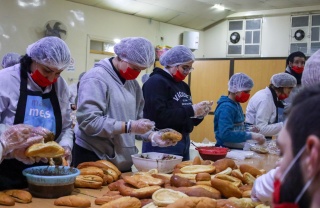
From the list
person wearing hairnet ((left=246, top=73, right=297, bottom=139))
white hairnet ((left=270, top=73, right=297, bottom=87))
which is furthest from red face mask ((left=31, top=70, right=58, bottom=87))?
white hairnet ((left=270, top=73, right=297, bottom=87))

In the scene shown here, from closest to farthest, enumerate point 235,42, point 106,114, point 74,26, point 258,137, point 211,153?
1. point 106,114
2. point 211,153
3. point 258,137
4. point 74,26
5. point 235,42

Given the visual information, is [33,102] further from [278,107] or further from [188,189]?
[278,107]

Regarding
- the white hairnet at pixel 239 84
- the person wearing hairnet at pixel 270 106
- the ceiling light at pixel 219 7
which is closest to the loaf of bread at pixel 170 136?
the white hairnet at pixel 239 84

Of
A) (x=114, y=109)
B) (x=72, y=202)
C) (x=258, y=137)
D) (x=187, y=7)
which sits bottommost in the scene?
(x=72, y=202)

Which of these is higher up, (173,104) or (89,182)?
(173,104)

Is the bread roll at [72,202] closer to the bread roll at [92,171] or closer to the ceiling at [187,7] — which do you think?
the bread roll at [92,171]

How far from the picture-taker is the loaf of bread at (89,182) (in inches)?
65.3

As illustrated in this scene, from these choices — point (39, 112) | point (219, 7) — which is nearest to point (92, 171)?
point (39, 112)

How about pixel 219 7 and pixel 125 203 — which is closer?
pixel 125 203

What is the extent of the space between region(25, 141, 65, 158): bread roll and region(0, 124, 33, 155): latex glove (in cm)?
5

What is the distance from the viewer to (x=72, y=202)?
1.39 metres

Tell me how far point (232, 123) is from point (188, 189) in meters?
1.52

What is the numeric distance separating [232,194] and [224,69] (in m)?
5.26

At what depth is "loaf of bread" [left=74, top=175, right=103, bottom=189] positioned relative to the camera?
1.66 metres
